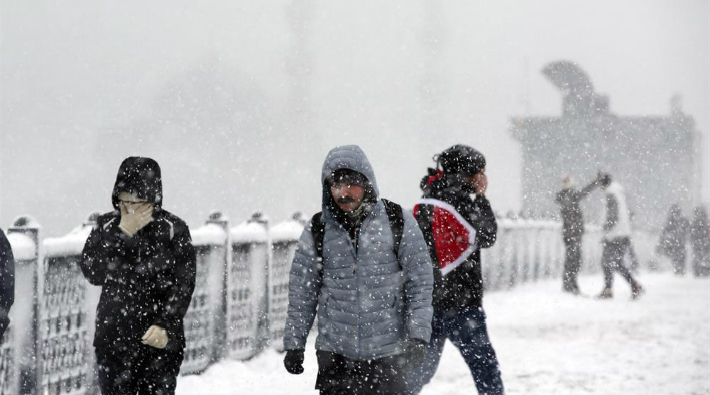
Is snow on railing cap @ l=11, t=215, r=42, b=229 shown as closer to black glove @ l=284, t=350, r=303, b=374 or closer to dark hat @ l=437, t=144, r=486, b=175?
black glove @ l=284, t=350, r=303, b=374

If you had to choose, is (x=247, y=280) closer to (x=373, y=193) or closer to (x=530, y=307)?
(x=373, y=193)

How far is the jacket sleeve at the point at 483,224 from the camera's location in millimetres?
4383

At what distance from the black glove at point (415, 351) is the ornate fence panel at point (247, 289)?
4092mm

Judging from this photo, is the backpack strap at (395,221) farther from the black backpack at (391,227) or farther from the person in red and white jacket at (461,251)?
the person in red and white jacket at (461,251)

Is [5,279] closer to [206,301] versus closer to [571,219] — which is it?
[206,301]

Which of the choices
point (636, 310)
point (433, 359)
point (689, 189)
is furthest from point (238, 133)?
point (433, 359)

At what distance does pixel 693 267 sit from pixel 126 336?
19.6 m

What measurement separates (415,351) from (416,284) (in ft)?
0.95

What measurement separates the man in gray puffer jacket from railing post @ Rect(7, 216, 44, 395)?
84.2 inches

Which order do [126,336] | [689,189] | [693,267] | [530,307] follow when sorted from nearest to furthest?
1. [126,336]
2. [530,307]
3. [693,267]
4. [689,189]

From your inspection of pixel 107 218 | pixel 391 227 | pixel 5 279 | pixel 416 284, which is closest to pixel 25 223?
pixel 107 218

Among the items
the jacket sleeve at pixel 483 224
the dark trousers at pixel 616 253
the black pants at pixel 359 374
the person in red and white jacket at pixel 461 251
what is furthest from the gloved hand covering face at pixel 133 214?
the dark trousers at pixel 616 253

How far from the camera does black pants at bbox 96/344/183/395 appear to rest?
12.0 feet

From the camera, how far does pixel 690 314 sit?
38.8 feet
